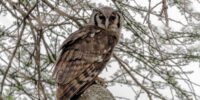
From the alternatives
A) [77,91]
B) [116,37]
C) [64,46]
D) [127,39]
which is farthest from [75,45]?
[127,39]

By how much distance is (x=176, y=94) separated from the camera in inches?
201

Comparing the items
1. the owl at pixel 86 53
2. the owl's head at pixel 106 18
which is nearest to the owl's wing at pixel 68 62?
the owl at pixel 86 53

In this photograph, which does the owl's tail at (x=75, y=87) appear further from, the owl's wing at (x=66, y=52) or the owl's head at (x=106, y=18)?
the owl's head at (x=106, y=18)

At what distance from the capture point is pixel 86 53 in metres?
4.16

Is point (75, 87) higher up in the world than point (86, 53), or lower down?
lower down

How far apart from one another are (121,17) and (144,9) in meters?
0.53

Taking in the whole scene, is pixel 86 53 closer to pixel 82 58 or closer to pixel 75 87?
pixel 82 58

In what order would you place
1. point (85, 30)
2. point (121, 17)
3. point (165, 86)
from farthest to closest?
point (165, 86) → point (121, 17) → point (85, 30)

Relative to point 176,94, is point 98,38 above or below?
above

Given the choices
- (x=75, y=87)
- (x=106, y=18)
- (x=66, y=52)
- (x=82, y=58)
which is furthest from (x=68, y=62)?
(x=106, y=18)

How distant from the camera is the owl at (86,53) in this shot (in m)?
3.51

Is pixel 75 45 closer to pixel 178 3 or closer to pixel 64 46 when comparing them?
pixel 64 46

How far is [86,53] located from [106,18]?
0.56m

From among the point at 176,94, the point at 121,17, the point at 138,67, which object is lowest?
the point at 176,94
